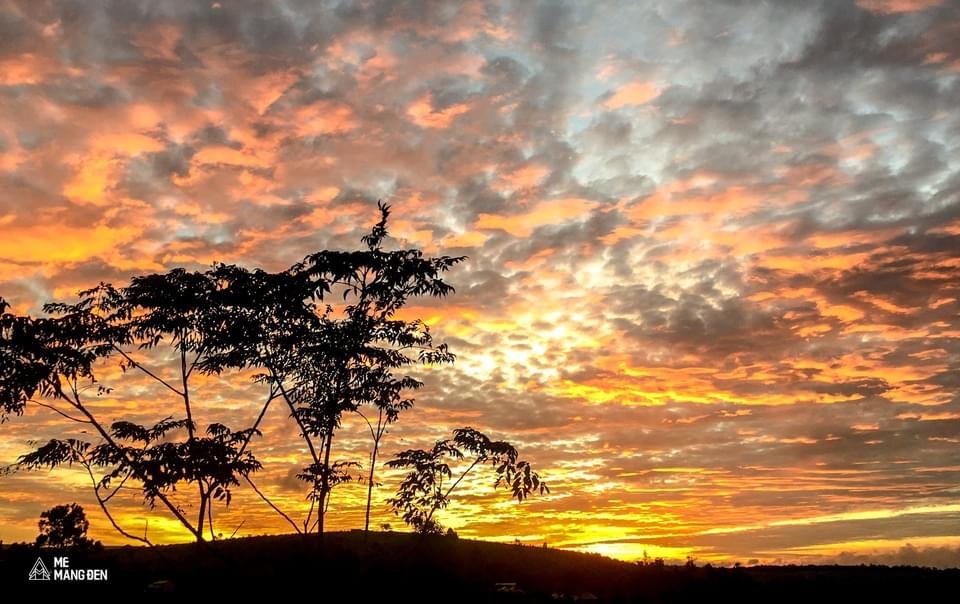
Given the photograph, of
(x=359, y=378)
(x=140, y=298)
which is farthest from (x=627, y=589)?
(x=140, y=298)

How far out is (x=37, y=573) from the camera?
22188mm

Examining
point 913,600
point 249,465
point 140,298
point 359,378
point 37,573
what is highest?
point 140,298

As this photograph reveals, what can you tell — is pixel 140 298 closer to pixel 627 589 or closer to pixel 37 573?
pixel 37 573

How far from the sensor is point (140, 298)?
22.0m

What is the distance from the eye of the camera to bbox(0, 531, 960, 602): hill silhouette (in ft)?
64.5

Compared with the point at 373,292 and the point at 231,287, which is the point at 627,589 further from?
the point at 231,287

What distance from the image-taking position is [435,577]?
73.0 feet

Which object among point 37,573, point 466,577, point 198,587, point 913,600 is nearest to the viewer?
point 913,600

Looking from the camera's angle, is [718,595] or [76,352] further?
[76,352]

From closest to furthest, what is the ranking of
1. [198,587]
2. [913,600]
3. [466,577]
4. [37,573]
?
[913,600]
[198,587]
[37,573]
[466,577]

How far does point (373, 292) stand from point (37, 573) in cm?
1189

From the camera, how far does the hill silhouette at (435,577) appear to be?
19.7 meters

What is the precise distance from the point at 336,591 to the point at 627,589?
316 inches

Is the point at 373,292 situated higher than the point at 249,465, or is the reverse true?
the point at 373,292
